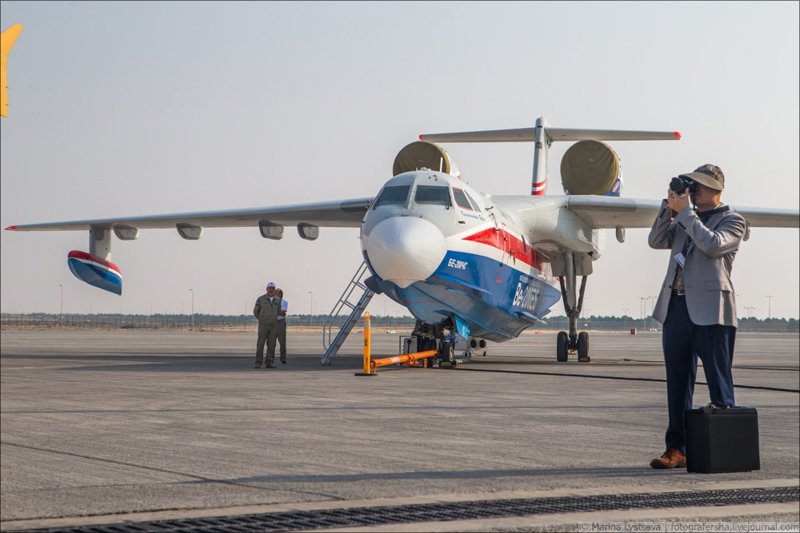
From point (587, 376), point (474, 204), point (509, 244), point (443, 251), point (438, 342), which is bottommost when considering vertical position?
point (587, 376)

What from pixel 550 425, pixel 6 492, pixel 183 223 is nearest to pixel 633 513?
pixel 6 492

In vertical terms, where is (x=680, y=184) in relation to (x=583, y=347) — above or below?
above

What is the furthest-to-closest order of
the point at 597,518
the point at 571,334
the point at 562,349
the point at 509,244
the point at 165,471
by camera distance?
1. the point at 571,334
2. the point at 562,349
3. the point at 509,244
4. the point at 165,471
5. the point at 597,518

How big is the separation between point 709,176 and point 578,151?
19470 millimetres

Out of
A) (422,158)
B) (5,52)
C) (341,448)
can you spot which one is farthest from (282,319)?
(5,52)

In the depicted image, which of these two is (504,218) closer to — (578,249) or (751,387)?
(578,249)

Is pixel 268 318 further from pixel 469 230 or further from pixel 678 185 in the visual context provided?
pixel 678 185

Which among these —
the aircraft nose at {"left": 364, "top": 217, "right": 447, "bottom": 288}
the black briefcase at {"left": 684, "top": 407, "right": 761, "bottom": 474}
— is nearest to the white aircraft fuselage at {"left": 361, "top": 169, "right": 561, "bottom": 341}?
the aircraft nose at {"left": 364, "top": 217, "right": 447, "bottom": 288}

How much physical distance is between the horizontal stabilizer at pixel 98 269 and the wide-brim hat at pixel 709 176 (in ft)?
75.1

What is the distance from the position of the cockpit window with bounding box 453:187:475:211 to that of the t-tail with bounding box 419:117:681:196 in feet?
20.8

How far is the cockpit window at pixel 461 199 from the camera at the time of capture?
2039 centimetres

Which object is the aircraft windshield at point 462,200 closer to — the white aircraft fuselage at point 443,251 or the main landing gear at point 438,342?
the white aircraft fuselage at point 443,251

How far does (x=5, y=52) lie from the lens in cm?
314

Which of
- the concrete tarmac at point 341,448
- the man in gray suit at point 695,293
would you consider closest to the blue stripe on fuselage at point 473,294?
the concrete tarmac at point 341,448
